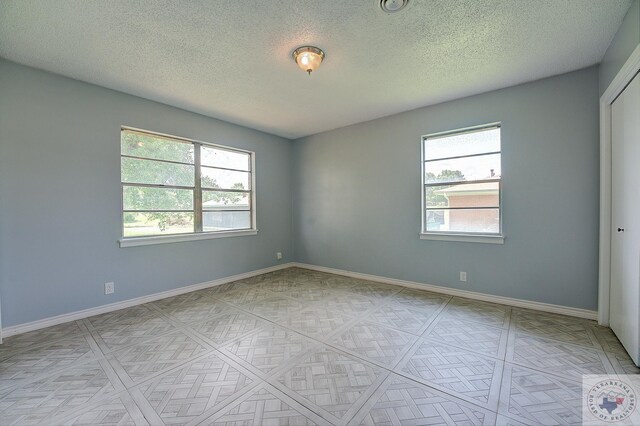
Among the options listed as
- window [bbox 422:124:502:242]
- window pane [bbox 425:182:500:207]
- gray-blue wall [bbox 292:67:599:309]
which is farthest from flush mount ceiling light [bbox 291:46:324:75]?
window pane [bbox 425:182:500:207]

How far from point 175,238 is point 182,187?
2.52 feet

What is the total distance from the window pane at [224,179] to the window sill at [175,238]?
0.80 meters

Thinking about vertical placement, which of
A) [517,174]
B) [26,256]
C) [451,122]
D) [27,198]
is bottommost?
[26,256]

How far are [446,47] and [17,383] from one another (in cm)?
441

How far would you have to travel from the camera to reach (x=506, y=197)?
328 centimetres

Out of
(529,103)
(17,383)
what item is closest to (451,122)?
(529,103)

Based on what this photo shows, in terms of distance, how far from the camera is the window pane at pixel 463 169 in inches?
A: 135

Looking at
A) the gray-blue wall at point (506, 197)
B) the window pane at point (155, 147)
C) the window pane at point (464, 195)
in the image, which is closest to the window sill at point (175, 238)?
the window pane at point (155, 147)

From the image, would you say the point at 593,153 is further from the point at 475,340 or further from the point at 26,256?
the point at 26,256

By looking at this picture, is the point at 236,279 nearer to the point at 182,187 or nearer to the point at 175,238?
the point at 175,238

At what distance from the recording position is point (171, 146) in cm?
383

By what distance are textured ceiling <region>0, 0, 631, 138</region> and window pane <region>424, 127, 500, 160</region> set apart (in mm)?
562

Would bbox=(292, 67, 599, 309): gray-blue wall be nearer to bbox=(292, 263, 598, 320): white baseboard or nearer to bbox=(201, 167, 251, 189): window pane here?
bbox=(292, 263, 598, 320): white baseboard

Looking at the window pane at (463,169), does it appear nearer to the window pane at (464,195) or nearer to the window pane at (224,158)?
the window pane at (464,195)
